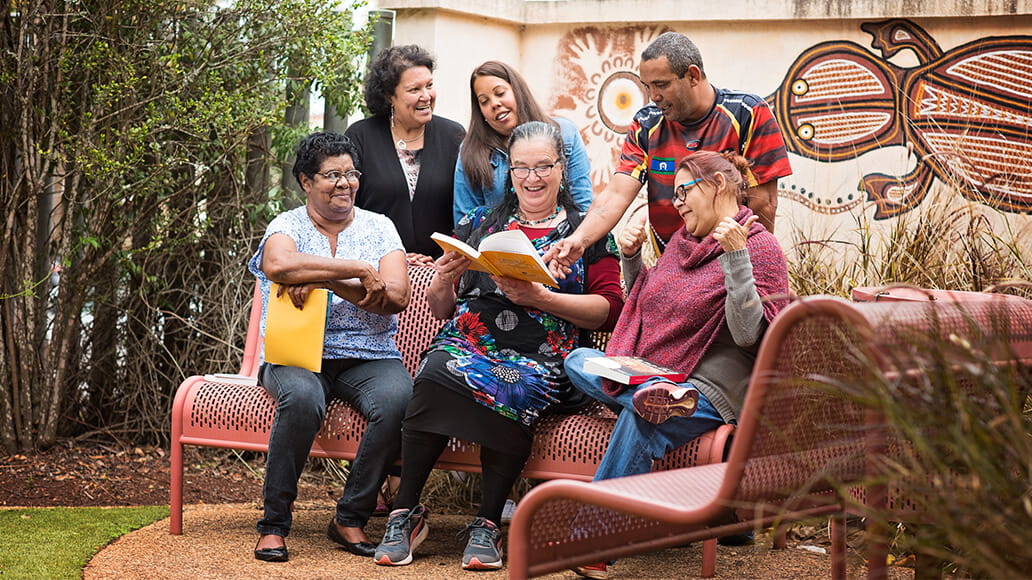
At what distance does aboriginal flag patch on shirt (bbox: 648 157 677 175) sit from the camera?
4.38 m

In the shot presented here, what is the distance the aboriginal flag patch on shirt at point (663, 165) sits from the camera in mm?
4375

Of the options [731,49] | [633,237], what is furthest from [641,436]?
[731,49]

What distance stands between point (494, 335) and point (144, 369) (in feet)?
9.95

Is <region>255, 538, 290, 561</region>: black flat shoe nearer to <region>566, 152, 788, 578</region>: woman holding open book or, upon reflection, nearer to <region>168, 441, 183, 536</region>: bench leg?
<region>168, 441, 183, 536</region>: bench leg

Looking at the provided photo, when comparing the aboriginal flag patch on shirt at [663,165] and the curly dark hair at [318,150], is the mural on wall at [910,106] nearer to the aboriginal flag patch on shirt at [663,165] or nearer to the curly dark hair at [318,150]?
the aboriginal flag patch on shirt at [663,165]

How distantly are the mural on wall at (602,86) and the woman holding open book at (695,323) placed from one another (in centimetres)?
369

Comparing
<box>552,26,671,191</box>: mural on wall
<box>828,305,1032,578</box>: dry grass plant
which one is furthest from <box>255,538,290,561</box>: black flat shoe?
<box>552,26,671,191</box>: mural on wall

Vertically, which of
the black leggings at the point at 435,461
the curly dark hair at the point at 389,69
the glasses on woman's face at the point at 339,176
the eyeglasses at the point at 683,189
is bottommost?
the black leggings at the point at 435,461

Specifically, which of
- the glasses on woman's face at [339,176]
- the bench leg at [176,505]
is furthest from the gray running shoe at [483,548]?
the glasses on woman's face at [339,176]

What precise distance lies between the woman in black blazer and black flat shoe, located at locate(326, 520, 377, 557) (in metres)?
1.35

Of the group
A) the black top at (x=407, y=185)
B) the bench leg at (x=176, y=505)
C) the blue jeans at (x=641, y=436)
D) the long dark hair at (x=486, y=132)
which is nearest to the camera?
the blue jeans at (x=641, y=436)

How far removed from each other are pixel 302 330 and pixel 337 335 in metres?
0.21

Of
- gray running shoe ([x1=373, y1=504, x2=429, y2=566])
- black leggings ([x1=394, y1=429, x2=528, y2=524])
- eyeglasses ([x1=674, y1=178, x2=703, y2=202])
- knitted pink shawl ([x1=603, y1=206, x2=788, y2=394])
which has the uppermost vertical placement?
eyeglasses ([x1=674, y1=178, x2=703, y2=202])

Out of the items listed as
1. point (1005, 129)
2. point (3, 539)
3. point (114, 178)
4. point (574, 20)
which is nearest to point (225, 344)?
point (114, 178)
